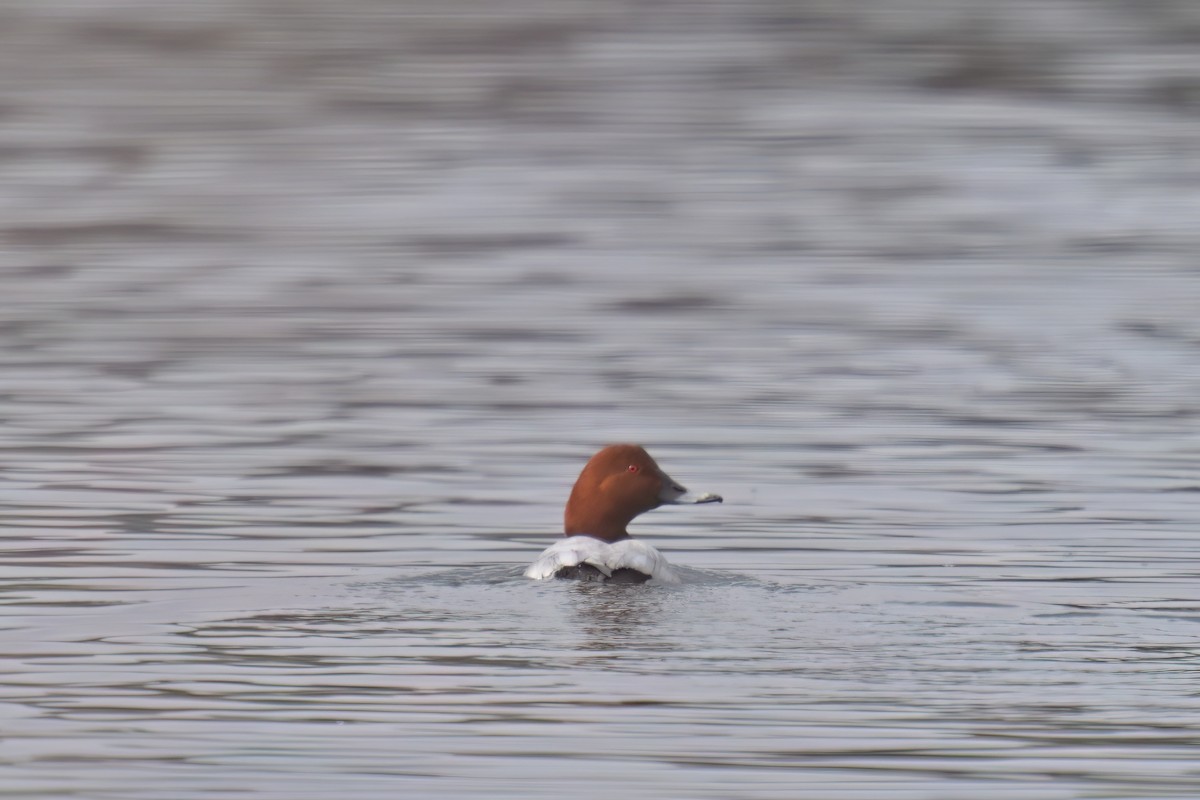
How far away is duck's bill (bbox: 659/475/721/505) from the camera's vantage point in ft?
23.3

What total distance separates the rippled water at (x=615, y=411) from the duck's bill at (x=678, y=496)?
181mm

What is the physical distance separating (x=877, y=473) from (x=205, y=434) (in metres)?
2.69

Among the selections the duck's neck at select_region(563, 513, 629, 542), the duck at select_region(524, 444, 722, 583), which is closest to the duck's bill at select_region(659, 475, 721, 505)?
the duck at select_region(524, 444, 722, 583)

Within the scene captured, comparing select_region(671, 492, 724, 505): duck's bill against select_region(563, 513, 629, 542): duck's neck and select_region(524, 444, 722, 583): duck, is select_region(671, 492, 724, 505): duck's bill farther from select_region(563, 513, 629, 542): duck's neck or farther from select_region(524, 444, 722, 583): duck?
select_region(563, 513, 629, 542): duck's neck

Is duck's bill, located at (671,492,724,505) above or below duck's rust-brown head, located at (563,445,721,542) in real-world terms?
below

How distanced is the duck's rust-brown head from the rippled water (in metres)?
0.28

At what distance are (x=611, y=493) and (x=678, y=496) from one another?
32 centimetres

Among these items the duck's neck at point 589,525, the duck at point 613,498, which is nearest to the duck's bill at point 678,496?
the duck at point 613,498

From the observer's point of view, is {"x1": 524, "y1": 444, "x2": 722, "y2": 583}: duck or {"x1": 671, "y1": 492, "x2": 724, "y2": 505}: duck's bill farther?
{"x1": 671, "y1": 492, "x2": 724, "y2": 505}: duck's bill

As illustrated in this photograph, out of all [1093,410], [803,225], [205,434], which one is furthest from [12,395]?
[803,225]

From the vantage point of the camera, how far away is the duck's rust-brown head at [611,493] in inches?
271

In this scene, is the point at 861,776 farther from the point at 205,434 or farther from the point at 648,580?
the point at 205,434

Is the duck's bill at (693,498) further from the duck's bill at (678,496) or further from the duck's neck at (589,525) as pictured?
the duck's neck at (589,525)

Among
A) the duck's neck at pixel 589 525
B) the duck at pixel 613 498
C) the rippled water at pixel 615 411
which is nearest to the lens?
the rippled water at pixel 615 411
